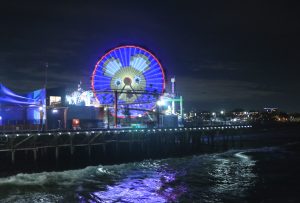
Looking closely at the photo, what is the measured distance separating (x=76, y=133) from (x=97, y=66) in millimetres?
19136

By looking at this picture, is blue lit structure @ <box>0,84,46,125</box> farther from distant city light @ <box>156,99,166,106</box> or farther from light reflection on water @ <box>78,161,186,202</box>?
distant city light @ <box>156,99,166,106</box>

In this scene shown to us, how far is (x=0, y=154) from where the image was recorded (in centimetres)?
3531

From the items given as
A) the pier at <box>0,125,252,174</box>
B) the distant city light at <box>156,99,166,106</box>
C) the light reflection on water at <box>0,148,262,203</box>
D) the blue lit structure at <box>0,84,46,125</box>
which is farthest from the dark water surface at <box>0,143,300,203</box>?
the distant city light at <box>156,99,166,106</box>

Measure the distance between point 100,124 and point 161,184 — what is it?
72.1ft

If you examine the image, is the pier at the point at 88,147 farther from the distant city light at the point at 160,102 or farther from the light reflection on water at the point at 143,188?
the distant city light at the point at 160,102

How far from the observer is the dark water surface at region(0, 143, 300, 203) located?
24.4m

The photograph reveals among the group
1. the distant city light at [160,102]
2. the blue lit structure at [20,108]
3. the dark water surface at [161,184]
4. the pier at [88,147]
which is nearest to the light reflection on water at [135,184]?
the dark water surface at [161,184]

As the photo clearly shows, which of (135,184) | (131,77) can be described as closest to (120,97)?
(131,77)

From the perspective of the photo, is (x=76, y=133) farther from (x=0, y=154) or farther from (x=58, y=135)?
(x=0, y=154)

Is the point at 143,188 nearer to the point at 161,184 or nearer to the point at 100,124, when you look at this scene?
the point at 161,184

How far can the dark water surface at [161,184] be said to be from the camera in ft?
80.1

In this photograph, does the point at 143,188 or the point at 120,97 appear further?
the point at 120,97

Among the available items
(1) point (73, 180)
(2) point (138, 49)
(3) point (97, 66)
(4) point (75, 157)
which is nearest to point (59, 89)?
(3) point (97, 66)

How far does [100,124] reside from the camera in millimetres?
49500
